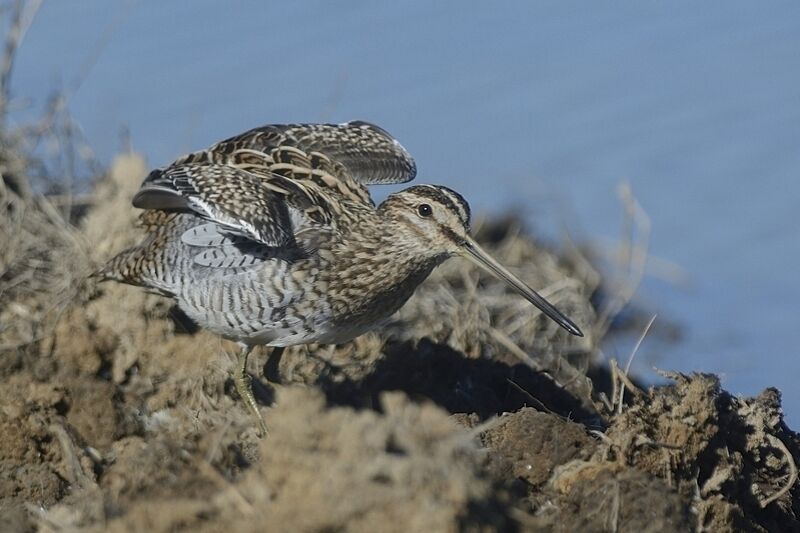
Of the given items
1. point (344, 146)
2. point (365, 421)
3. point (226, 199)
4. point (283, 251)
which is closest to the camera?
point (365, 421)

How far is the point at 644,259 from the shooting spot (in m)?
7.59

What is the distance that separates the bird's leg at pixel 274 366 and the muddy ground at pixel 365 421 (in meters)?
0.06

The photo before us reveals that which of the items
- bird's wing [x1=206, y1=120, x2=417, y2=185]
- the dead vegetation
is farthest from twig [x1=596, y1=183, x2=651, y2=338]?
bird's wing [x1=206, y1=120, x2=417, y2=185]

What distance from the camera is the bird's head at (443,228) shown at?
585cm

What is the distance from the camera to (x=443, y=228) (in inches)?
232

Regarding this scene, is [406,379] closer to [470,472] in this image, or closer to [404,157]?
[404,157]

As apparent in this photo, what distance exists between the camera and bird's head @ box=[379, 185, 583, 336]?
19.2ft

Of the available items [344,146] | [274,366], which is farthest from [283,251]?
[344,146]

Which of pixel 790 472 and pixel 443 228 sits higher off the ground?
pixel 443 228

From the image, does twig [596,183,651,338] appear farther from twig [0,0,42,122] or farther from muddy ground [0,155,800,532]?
twig [0,0,42,122]

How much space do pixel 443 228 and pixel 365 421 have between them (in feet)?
7.51

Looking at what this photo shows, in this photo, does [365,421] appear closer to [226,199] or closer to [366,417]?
[366,417]

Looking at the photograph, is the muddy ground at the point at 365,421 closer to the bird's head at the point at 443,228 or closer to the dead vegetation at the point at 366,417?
the dead vegetation at the point at 366,417

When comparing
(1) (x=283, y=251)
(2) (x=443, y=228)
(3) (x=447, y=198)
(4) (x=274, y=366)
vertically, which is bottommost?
(4) (x=274, y=366)
